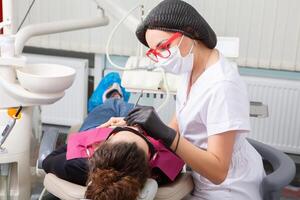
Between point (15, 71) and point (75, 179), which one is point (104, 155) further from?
point (15, 71)

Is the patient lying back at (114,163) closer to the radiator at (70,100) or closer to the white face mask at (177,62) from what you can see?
the white face mask at (177,62)

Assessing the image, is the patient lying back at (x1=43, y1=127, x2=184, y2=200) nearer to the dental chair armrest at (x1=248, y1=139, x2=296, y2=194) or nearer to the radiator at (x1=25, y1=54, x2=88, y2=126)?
the dental chair armrest at (x1=248, y1=139, x2=296, y2=194)

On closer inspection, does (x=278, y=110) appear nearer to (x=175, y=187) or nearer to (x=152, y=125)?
(x=175, y=187)

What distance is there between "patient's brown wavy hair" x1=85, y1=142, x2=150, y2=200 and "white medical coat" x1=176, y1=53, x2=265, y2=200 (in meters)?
0.22

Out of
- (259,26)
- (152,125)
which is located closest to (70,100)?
(259,26)

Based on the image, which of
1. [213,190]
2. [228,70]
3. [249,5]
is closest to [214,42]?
[228,70]

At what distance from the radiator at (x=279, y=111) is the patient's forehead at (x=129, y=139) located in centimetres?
171

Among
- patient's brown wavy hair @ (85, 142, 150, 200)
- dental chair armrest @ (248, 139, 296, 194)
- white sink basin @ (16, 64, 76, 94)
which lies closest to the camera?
patient's brown wavy hair @ (85, 142, 150, 200)

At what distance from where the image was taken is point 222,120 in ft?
4.23

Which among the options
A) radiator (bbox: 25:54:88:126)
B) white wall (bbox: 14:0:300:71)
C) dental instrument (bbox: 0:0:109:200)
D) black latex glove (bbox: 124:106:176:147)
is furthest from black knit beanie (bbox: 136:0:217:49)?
radiator (bbox: 25:54:88:126)

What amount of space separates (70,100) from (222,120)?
6.67ft

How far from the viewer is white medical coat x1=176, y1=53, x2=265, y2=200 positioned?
1.31 meters

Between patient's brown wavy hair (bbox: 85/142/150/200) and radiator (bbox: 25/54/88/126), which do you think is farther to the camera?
radiator (bbox: 25/54/88/126)

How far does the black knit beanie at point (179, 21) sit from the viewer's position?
1.34m
